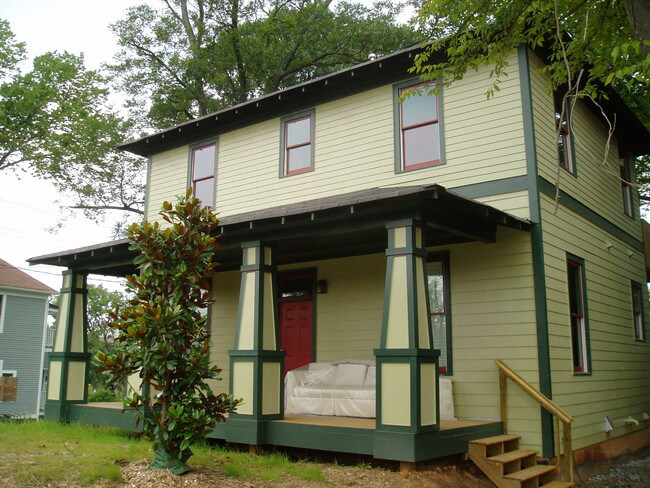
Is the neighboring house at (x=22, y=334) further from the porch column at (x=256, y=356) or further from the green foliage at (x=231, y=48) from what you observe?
the porch column at (x=256, y=356)

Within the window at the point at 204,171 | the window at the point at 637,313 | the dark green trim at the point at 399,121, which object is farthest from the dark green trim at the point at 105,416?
the window at the point at 637,313

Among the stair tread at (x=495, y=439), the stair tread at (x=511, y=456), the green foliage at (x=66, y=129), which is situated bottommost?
the stair tread at (x=511, y=456)

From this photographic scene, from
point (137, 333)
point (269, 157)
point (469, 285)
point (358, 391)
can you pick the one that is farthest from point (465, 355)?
point (269, 157)

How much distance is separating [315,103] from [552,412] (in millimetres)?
6494

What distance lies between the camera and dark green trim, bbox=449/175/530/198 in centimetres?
851

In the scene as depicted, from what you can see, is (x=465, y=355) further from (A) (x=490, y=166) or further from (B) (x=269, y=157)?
(B) (x=269, y=157)

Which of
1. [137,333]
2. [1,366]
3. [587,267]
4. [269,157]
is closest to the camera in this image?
[137,333]

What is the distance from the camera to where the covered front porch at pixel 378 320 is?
6535 mm

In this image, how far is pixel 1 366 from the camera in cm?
2523

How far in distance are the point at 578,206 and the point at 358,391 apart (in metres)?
4.84

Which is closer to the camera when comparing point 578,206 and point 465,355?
point 465,355

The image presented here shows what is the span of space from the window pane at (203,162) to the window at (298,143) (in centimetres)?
189

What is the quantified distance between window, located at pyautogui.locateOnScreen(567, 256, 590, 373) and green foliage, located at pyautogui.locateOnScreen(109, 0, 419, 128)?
42.7ft

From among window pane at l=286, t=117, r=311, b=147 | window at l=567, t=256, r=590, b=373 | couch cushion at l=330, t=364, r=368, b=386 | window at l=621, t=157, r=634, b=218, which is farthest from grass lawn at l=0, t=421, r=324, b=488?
window at l=621, t=157, r=634, b=218
